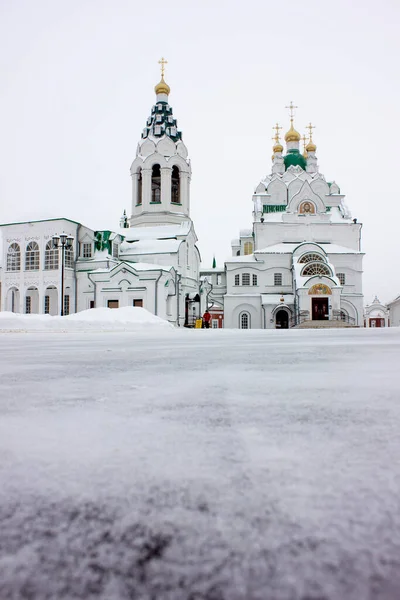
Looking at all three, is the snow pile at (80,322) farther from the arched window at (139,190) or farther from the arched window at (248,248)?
the arched window at (248,248)

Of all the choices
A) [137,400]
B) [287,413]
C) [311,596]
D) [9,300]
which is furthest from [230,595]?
[9,300]

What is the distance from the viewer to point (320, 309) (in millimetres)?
31891

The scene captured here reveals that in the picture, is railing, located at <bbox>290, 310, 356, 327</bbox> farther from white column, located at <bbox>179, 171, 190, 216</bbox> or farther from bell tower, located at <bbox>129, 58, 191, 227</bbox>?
white column, located at <bbox>179, 171, 190, 216</bbox>

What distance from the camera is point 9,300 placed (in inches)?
1314

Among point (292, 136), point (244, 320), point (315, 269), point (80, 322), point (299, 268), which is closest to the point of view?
point (80, 322)

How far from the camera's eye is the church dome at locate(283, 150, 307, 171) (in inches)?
1832

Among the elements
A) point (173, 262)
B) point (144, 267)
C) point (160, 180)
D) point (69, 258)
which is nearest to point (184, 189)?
point (160, 180)

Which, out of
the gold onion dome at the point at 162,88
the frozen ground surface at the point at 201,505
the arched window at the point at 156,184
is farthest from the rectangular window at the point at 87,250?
the frozen ground surface at the point at 201,505

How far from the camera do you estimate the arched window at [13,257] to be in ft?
110

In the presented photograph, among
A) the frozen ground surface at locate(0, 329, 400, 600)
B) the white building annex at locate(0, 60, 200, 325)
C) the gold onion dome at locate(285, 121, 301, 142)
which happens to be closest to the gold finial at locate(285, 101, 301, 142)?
the gold onion dome at locate(285, 121, 301, 142)

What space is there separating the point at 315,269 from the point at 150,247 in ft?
42.7

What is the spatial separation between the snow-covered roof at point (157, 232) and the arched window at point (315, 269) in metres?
9.84

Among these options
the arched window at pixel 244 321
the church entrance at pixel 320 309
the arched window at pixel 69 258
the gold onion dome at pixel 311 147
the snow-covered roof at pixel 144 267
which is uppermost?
the gold onion dome at pixel 311 147

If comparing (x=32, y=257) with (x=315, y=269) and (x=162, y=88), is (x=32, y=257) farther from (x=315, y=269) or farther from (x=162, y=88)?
(x=315, y=269)
